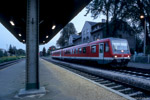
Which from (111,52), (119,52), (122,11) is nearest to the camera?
(111,52)

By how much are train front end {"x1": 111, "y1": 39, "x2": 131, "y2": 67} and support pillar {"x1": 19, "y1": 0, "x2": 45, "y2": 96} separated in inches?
328

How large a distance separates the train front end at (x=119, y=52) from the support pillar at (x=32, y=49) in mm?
8335

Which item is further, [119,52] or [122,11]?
[122,11]

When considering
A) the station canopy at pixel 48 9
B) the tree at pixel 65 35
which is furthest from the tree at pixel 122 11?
the tree at pixel 65 35

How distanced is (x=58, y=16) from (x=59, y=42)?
54.2 metres

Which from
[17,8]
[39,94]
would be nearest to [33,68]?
[39,94]

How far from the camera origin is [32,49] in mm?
4906

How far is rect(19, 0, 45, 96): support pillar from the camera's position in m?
4.86

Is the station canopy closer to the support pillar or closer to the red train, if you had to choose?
the support pillar

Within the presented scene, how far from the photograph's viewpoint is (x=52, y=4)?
702cm

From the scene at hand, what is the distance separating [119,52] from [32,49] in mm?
9254

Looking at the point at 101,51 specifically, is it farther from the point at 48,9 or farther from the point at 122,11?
the point at 122,11

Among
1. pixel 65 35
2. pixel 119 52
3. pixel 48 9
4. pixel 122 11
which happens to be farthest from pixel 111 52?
pixel 65 35

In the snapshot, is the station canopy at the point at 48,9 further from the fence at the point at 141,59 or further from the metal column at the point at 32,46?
the fence at the point at 141,59
